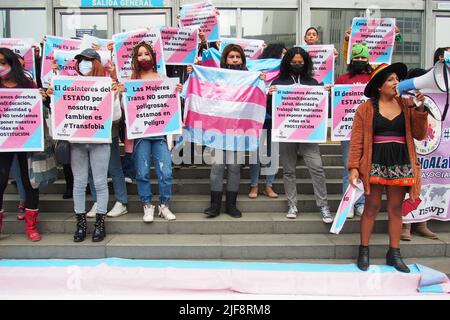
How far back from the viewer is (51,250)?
179 inches

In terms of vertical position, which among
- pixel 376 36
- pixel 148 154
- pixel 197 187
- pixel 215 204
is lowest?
pixel 215 204

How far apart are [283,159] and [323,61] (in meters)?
1.89

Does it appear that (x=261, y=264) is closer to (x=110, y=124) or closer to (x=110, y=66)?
(x=110, y=124)

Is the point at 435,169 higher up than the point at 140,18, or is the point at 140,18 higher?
the point at 140,18

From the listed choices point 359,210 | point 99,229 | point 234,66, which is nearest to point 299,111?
point 234,66

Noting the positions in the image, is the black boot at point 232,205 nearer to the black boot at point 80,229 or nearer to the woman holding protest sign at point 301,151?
the woman holding protest sign at point 301,151

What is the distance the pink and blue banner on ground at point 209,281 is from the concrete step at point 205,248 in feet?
1.11

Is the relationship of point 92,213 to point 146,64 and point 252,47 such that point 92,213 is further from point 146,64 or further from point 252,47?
point 252,47

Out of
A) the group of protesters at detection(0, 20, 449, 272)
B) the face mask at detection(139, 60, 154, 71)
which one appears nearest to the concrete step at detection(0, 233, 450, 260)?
the group of protesters at detection(0, 20, 449, 272)

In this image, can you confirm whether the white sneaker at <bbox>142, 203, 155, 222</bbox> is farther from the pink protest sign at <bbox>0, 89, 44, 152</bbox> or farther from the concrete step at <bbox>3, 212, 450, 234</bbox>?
the pink protest sign at <bbox>0, 89, 44, 152</bbox>

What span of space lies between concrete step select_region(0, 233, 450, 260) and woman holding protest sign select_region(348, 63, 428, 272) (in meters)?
0.51

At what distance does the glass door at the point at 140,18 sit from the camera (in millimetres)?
9781

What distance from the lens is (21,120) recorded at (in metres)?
4.72

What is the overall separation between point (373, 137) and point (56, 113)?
3381mm
